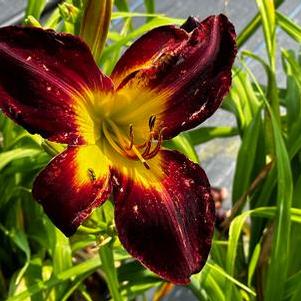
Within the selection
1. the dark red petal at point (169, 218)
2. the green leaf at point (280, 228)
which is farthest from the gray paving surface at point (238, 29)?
the dark red petal at point (169, 218)

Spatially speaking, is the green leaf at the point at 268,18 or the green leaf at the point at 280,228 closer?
the green leaf at the point at 280,228

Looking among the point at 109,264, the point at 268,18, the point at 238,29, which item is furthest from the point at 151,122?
the point at 238,29

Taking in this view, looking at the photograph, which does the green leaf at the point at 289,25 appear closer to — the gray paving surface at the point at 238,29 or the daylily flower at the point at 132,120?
the gray paving surface at the point at 238,29

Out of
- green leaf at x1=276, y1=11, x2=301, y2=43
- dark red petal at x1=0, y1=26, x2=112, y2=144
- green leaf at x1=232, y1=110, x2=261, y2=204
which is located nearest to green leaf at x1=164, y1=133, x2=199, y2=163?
green leaf at x1=232, y1=110, x2=261, y2=204

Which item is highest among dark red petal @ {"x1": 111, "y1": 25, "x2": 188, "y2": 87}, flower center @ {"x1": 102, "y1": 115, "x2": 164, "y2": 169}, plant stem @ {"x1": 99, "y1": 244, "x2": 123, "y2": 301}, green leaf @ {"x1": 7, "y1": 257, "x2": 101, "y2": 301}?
dark red petal @ {"x1": 111, "y1": 25, "x2": 188, "y2": 87}

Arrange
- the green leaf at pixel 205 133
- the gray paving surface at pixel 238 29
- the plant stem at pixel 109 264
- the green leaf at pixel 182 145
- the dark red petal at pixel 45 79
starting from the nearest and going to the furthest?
the dark red petal at pixel 45 79
the plant stem at pixel 109 264
the green leaf at pixel 182 145
the green leaf at pixel 205 133
the gray paving surface at pixel 238 29

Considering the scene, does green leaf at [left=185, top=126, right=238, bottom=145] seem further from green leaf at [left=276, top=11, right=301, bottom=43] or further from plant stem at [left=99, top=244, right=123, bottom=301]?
plant stem at [left=99, top=244, right=123, bottom=301]

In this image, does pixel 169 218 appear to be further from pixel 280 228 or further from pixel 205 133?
pixel 205 133
